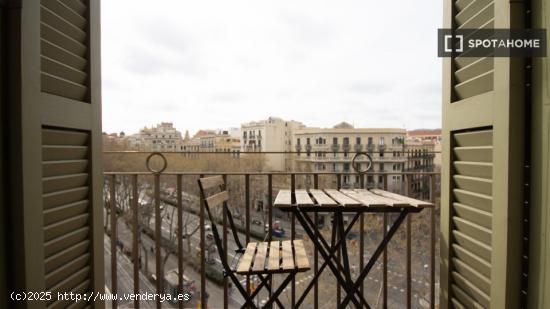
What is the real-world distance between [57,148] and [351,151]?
1862mm

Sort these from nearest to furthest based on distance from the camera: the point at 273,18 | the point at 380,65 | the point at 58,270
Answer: the point at 58,270
the point at 273,18
the point at 380,65

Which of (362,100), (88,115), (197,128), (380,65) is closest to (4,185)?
(88,115)

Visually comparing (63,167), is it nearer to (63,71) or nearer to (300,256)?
(63,71)

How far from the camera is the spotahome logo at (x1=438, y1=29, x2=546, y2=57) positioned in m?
1.00

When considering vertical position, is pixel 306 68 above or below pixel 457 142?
above

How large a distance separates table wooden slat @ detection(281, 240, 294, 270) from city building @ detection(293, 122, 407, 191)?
2.23ft

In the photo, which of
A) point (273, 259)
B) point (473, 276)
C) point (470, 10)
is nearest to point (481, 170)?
point (473, 276)

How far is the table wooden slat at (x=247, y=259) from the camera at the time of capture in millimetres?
1622

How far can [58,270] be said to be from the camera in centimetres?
125

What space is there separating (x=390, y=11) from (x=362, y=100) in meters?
9.61

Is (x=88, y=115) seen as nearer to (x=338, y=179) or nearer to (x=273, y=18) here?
(x=338, y=179)

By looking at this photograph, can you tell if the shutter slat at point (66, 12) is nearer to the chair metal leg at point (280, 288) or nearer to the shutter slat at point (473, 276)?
the chair metal leg at point (280, 288)

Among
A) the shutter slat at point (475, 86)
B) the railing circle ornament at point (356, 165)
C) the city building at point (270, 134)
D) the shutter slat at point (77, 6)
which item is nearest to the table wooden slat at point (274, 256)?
the railing circle ornament at point (356, 165)

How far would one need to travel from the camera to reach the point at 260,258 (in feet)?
5.97
